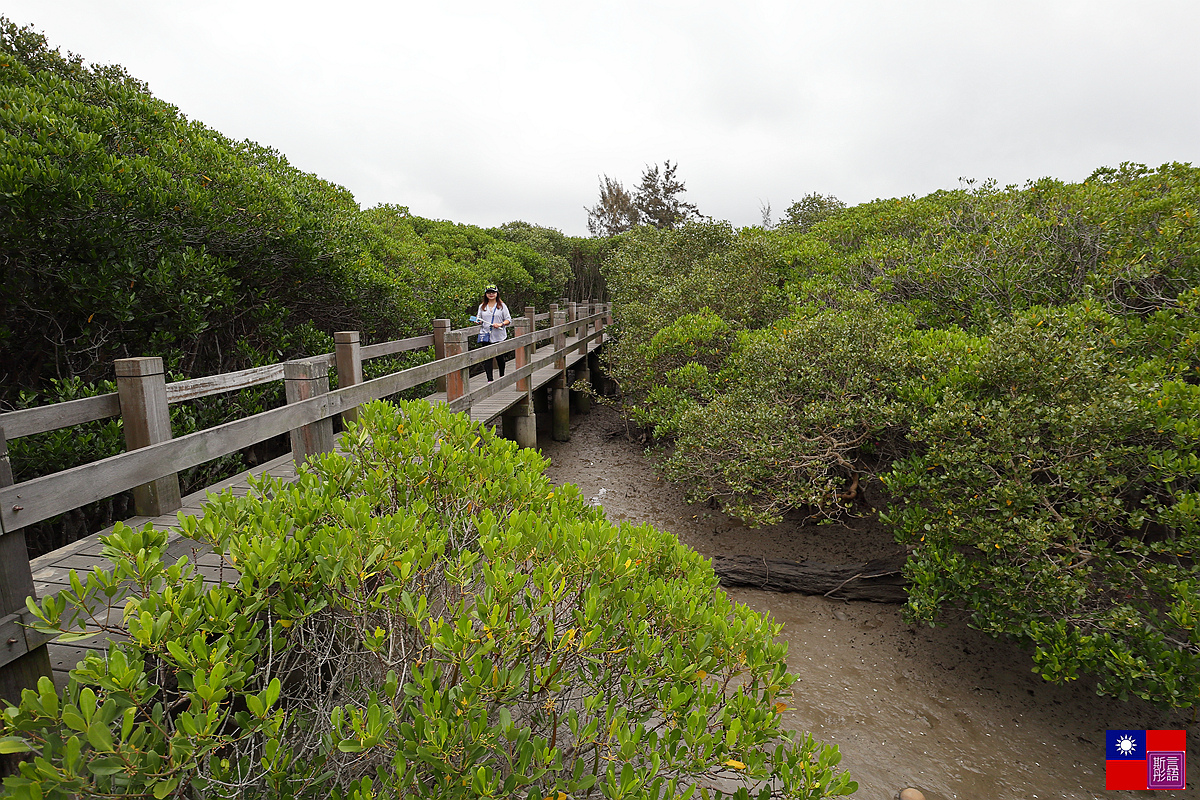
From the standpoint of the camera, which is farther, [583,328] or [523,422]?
[583,328]

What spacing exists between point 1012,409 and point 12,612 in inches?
256

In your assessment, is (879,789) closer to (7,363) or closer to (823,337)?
(823,337)

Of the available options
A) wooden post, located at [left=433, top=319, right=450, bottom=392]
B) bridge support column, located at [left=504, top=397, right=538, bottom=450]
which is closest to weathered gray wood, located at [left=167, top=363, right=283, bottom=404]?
wooden post, located at [left=433, top=319, right=450, bottom=392]

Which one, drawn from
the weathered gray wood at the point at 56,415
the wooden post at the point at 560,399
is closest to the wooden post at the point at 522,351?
the wooden post at the point at 560,399

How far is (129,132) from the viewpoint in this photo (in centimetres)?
591

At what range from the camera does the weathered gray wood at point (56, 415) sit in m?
2.79

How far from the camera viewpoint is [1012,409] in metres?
5.20

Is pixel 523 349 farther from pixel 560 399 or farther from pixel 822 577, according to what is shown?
pixel 822 577

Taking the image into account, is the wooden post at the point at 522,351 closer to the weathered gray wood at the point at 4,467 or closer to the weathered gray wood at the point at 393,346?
the weathered gray wood at the point at 393,346

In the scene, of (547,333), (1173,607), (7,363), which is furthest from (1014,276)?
(7,363)

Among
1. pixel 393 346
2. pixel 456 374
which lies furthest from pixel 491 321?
pixel 456 374

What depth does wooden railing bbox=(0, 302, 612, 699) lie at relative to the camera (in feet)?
7.09

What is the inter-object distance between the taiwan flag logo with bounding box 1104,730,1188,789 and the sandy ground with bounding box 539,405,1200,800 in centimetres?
7

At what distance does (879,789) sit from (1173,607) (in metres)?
2.47
